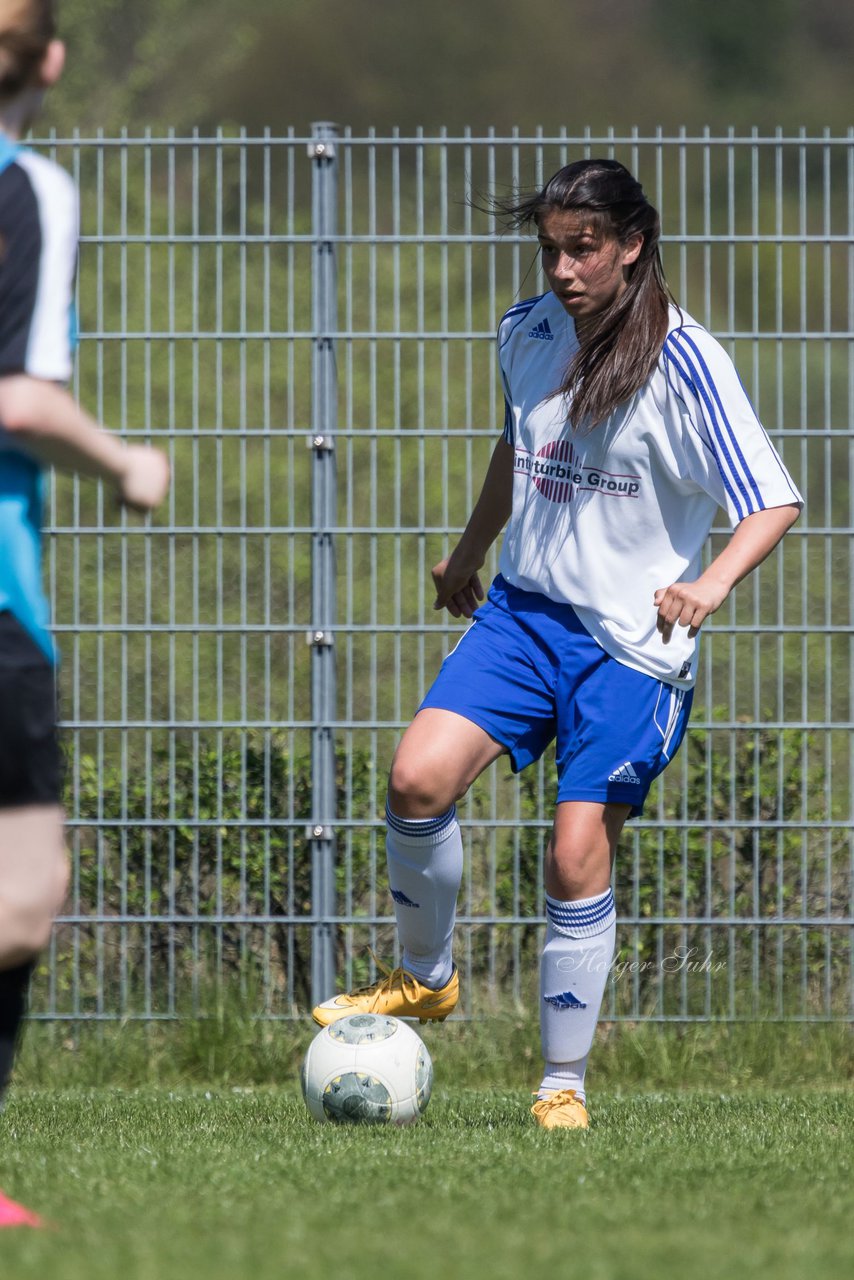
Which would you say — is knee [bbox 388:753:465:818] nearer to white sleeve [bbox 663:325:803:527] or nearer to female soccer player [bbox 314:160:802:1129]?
female soccer player [bbox 314:160:802:1129]

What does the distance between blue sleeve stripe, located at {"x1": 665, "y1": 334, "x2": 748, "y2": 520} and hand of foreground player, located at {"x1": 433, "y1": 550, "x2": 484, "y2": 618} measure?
902 millimetres

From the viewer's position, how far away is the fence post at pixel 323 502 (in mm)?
5871

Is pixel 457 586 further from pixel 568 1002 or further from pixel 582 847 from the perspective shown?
pixel 568 1002

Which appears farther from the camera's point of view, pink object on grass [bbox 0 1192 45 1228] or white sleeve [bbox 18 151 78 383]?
pink object on grass [bbox 0 1192 45 1228]

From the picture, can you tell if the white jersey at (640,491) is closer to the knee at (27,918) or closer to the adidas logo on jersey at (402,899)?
the adidas logo on jersey at (402,899)

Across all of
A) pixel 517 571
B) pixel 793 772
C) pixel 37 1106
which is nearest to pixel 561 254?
pixel 517 571

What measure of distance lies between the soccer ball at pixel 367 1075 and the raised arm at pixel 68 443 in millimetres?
1931

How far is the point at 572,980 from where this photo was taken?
437 centimetres

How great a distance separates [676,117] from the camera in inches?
1287

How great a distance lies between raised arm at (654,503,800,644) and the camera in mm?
3961

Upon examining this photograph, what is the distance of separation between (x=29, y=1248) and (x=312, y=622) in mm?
3479

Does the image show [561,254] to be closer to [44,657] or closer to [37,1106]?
[44,657]

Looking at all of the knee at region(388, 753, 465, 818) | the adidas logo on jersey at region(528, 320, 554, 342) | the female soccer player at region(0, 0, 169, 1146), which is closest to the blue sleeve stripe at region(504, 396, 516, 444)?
the adidas logo on jersey at region(528, 320, 554, 342)

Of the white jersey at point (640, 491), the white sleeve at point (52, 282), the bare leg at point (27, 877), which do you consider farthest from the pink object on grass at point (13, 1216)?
the white jersey at point (640, 491)
